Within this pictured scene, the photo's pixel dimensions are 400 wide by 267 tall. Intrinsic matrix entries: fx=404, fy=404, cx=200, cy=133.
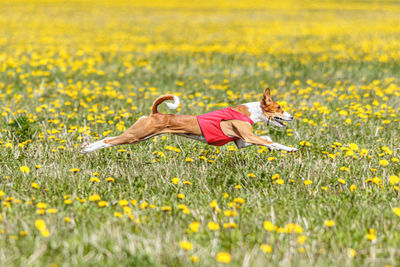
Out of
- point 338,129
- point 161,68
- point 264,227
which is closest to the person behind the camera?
point 264,227

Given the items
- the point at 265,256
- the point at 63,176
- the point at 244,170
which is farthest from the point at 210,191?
the point at 63,176

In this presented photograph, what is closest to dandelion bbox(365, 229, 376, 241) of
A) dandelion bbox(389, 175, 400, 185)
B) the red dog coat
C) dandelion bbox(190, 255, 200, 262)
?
dandelion bbox(389, 175, 400, 185)

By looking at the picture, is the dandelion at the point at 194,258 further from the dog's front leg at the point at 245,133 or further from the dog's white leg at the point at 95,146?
the dog's white leg at the point at 95,146

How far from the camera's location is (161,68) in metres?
9.98

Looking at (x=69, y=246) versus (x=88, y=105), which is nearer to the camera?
(x=69, y=246)

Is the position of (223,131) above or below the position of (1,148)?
above

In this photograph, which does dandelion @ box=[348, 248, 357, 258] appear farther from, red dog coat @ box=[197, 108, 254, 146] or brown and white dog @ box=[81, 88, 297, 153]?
red dog coat @ box=[197, 108, 254, 146]

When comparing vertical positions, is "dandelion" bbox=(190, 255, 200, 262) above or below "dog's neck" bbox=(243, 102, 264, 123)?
below

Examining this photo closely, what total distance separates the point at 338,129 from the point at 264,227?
10.2 ft

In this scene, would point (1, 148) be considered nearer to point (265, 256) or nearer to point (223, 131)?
point (223, 131)

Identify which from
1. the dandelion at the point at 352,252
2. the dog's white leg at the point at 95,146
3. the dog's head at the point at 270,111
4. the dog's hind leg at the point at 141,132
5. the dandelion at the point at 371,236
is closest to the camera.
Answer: the dandelion at the point at 352,252

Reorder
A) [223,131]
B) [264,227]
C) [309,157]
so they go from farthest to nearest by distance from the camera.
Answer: [309,157] → [223,131] → [264,227]

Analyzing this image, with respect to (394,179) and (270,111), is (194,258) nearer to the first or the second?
(394,179)

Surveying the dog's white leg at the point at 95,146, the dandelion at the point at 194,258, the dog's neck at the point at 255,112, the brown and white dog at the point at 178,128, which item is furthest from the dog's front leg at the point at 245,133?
the dandelion at the point at 194,258
